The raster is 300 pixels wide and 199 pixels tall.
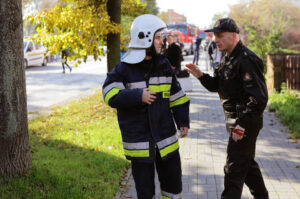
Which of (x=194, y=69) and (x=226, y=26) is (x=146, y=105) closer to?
(x=194, y=69)

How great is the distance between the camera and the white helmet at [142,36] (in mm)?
2949

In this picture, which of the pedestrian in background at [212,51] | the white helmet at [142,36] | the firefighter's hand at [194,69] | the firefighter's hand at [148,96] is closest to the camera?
the firefighter's hand at [148,96]

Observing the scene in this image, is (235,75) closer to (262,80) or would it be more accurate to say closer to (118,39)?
(262,80)

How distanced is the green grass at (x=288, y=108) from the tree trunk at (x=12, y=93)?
4.82 metres

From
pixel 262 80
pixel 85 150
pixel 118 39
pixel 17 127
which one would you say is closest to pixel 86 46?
pixel 118 39

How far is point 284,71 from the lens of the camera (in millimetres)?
10641

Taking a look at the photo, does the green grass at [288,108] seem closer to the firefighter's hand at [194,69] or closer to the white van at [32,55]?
the firefighter's hand at [194,69]

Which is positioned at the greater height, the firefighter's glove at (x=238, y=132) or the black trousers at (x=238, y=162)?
the firefighter's glove at (x=238, y=132)

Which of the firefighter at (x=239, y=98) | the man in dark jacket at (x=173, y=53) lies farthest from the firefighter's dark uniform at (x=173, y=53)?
the firefighter at (x=239, y=98)

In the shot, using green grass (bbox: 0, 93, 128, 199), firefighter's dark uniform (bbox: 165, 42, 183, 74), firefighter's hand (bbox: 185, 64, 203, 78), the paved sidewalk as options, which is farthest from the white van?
firefighter's hand (bbox: 185, 64, 203, 78)

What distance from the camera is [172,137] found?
3105 mm

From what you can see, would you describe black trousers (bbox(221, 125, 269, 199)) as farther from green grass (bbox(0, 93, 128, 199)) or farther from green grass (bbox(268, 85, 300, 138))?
green grass (bbox(268, 85, 300, 138))

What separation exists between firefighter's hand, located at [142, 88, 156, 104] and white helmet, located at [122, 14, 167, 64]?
26 cm

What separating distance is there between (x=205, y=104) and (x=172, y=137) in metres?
7.61
